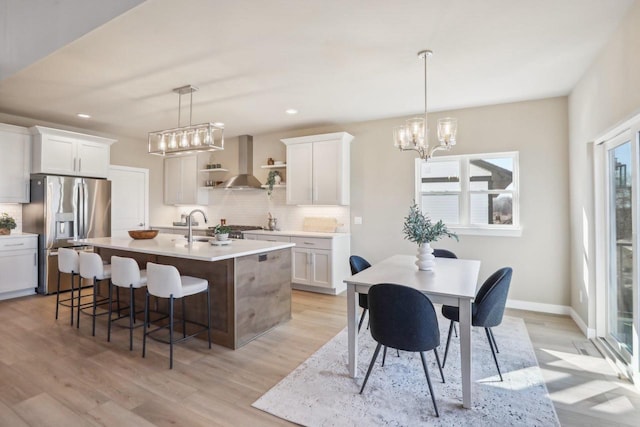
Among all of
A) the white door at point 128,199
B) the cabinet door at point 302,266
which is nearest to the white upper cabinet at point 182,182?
the white door at point 128,199

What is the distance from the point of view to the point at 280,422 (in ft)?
6.74

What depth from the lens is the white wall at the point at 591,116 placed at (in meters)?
2.38

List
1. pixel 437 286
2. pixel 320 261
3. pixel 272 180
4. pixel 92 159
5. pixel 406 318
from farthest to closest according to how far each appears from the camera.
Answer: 1. pixel 272 180
2. pixel 92 159
3. pixel 320 261
4. pixel 437 286
5. pixel 406 318

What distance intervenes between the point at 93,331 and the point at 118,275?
0.78 m

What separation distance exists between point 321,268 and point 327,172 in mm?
1486

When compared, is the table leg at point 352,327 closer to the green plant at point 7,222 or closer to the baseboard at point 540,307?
the baseboard at point 540,307

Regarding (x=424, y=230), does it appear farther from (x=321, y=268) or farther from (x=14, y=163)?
(x=14, y=163)

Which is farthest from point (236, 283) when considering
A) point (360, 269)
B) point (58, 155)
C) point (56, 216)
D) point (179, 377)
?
point (58, 155)

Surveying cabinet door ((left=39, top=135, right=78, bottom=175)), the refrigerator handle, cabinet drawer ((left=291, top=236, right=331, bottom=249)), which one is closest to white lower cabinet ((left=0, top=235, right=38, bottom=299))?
the refrigerator handle

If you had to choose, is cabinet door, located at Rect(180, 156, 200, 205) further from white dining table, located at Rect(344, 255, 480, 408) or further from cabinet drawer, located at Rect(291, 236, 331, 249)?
white dining table, located at Rect(344, 255, 480, 408)

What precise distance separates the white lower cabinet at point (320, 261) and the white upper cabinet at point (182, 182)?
2216mm

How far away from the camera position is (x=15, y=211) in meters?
5.04

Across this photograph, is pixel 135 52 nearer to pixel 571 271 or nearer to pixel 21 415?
pixel 21 415

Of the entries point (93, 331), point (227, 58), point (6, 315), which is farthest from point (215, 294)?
point (6, 315)
